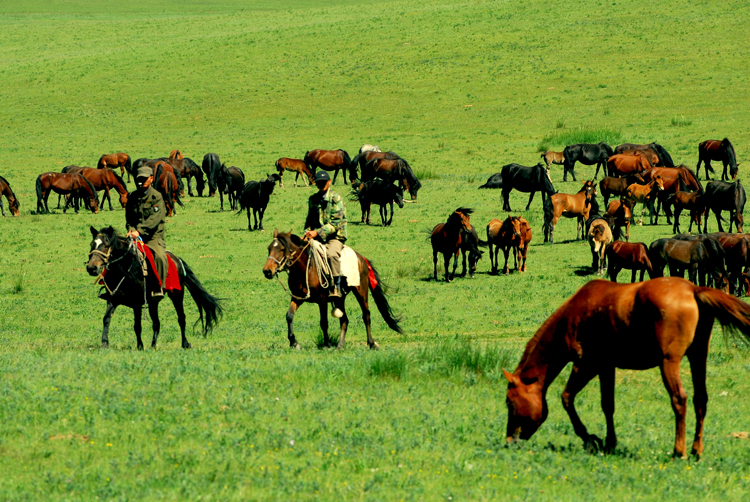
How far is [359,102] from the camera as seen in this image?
59.4m

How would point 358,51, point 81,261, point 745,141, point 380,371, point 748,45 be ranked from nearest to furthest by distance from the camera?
point 380,371
point 81,261
point 745,141
point 748,45
point 358,51

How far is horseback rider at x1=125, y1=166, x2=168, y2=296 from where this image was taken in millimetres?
12500

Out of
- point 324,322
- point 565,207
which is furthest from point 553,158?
point 324,322

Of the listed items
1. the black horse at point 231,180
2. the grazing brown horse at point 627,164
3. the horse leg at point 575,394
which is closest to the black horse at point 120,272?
the horse leg at point 575,394

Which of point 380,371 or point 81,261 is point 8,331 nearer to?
point 81,261

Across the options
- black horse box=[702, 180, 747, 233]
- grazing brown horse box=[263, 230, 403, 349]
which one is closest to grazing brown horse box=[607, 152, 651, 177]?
black horse box=[702, 180, 747, 233]

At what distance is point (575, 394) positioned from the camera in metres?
7.66

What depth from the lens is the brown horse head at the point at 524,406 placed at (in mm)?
7734

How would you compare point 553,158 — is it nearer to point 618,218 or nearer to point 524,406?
point 618,218

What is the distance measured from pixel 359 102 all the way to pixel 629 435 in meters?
52.5

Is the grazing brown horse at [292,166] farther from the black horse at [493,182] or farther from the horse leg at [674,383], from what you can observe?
the horse leg at [674,383]

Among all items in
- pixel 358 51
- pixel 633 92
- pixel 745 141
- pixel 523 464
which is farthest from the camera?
pixel 358 51

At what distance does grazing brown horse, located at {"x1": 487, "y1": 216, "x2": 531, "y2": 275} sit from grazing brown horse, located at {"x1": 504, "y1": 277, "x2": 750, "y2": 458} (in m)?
13.7

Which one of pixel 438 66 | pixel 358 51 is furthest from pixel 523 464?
pixel 358 51
